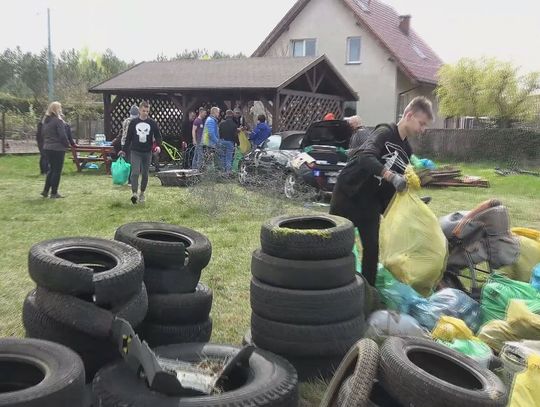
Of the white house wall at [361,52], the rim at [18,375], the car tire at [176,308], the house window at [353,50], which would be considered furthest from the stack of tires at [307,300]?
the house window at [353,50]

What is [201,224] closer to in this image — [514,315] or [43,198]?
[43,198]

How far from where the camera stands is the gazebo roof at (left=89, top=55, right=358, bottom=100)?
18969mm

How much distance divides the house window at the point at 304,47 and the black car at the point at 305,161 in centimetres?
1935

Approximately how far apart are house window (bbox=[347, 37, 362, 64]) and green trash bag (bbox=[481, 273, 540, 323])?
2716 cm

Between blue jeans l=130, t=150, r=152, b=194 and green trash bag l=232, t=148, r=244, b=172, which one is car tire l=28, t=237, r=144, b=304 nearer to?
blue jeans l=130, t=150, r=152, b=194

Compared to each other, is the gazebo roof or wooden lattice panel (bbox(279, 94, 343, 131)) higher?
the gazebo roof

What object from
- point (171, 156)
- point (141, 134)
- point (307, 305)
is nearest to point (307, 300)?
point (307, 305)

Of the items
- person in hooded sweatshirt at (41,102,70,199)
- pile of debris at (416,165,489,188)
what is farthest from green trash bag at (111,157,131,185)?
pile of debris at (416,165,489,188)

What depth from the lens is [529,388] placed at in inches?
101

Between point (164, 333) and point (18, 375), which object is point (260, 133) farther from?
point (18, 375)

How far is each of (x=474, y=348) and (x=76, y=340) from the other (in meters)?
2.55

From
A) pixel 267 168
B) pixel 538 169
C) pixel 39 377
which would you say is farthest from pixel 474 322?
pixel 538 169

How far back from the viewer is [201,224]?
9.09m

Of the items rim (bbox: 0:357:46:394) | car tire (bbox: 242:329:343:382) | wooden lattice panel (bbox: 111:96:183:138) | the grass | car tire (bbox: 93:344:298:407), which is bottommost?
the grass
